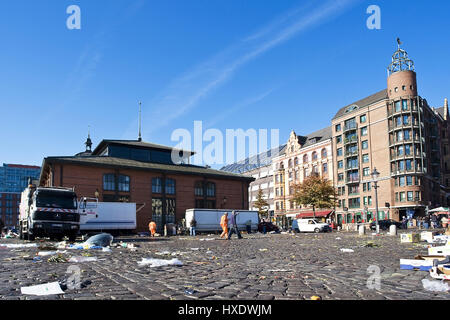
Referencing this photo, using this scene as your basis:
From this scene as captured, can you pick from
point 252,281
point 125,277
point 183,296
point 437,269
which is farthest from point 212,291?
point 437,269

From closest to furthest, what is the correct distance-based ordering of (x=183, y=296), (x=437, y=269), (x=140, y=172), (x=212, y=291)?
(x=183, y=296)
(x=212, y=291)
(x=437, y=269)
(x=140, y=172)

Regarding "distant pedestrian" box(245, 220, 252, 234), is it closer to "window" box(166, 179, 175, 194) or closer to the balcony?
"window" box(166, 179, 175, 194)

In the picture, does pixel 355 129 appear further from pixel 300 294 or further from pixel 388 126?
pixel 300 294

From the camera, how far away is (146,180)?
46.1m

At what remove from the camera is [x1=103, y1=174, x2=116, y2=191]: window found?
1700 inches

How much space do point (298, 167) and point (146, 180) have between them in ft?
133

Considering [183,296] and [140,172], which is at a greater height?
[140,172]

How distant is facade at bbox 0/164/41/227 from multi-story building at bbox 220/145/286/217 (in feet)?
379

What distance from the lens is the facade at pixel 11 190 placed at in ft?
576

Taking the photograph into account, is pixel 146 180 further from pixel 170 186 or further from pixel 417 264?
pixel 417 264

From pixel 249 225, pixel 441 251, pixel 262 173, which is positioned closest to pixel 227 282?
pixel 441 251

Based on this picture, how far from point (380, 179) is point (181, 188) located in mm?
35546

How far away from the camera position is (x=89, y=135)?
66.5 m

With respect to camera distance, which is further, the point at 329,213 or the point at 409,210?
the point at 329,213
